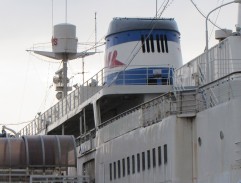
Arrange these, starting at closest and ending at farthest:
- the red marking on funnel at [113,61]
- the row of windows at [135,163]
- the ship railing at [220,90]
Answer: the ship railing at [220,90]
the row of windows at [135,163]
the red marking on funnel at [113,61]

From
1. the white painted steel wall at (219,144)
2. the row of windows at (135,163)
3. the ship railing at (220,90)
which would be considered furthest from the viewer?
the row of windows at (135,163)

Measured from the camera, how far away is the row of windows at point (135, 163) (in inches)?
1296

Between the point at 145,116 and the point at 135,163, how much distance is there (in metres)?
2.13

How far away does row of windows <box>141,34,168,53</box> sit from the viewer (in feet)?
147

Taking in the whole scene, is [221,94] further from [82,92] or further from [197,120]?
[82,92]

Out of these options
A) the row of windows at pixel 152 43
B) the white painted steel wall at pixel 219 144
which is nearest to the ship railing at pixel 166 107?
the white painted steel wall at pixel 219 144

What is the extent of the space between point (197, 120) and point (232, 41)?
297 cm

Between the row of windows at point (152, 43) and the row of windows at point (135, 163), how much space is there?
25.9ft

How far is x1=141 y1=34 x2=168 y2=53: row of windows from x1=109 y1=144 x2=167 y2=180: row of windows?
25.9 ft

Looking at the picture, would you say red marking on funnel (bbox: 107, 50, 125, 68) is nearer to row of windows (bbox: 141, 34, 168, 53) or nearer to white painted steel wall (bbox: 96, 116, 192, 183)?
row of windows (bbox: 141, 34, 168, 53)

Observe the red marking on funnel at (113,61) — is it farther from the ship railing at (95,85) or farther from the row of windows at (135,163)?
the row of windows at (135,163)

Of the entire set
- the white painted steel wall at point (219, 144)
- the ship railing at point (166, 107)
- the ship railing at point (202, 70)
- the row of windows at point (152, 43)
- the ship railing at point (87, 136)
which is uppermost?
the row of windows at point (152, 43)

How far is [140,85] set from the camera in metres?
40.9

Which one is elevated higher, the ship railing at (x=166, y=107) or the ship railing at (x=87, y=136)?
the ship railing at (x=87, y=136)
